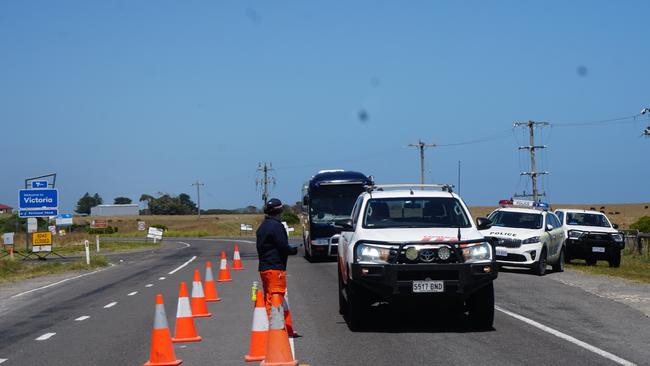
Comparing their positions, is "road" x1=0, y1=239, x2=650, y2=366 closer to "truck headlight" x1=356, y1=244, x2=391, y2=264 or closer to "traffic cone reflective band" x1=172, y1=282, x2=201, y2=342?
"traffic cone reflective band" x1=172, y1=282, x2=201, y2=342

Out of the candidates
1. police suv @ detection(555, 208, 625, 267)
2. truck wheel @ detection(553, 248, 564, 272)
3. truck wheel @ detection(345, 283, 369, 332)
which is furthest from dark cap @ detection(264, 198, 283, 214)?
police suv @ detection(555, 208, 625, 267)

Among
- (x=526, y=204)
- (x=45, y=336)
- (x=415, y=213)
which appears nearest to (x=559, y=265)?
(x=526, y=204)

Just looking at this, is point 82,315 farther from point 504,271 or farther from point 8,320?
point 504,271

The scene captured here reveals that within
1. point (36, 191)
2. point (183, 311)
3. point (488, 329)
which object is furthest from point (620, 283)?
point (36, 191)

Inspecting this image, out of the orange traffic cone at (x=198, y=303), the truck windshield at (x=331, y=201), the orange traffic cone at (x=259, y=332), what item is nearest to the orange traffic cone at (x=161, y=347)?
the orange traffic cone at (x=259, y=332)

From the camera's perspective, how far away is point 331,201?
30.2 meters

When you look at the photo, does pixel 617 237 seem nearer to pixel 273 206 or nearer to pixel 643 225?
pixel 273 206

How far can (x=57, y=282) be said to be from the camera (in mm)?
26047

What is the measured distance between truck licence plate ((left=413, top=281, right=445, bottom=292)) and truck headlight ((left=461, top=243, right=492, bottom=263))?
522mm

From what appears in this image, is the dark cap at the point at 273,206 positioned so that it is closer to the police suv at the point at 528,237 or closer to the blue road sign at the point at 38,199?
the police suv at the point at 528,237

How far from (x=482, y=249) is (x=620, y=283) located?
9.82m

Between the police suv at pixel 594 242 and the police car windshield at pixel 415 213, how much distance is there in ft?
48.8

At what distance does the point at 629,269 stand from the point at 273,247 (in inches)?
728

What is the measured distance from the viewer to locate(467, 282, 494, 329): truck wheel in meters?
11.9
